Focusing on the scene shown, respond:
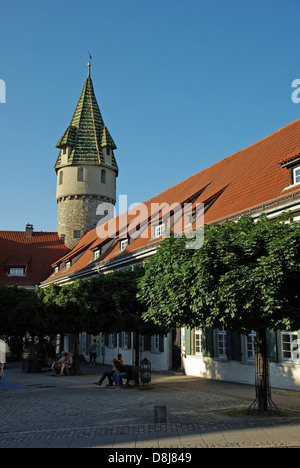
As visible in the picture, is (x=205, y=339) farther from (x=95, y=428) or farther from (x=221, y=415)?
(x=95, y=428)

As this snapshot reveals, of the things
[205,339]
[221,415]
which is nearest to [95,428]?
[221,415]

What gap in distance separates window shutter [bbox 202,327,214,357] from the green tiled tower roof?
32.5 metres

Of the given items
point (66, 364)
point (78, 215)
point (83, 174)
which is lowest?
point (66, 364)

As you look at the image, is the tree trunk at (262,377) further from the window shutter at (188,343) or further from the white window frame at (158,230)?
the white window frame at (158,230)

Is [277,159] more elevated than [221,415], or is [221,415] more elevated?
[277,159]

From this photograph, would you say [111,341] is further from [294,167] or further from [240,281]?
[240,281]

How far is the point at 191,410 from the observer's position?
40.0 feet

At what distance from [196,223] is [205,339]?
513cm

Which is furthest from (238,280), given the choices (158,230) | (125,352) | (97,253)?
(97,253)

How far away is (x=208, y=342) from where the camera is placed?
69.0ft

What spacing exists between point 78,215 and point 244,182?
31.2 meters

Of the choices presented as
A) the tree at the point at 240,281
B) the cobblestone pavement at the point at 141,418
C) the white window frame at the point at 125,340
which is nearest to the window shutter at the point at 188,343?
the cobblestone pavement at the point at 141,418
